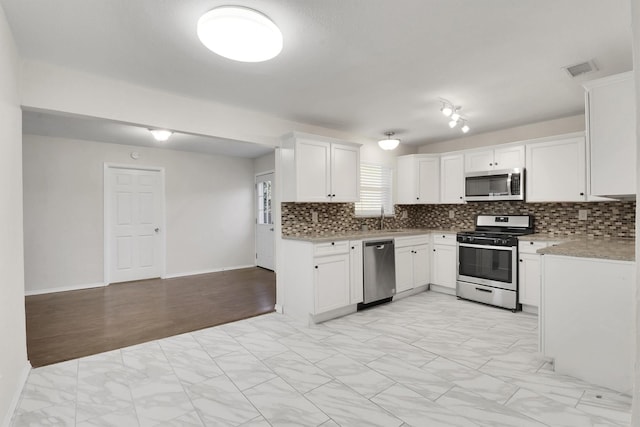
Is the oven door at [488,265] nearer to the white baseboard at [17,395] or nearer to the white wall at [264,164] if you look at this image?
the white wall at [264,164]

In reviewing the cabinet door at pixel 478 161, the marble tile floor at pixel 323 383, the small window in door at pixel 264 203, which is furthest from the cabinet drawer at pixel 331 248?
the small window in door at pixel 264 203

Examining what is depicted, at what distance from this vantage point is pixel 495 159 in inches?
168

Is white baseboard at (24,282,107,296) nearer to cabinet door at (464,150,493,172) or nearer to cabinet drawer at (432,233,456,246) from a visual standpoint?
cabinet drawer at (432,233,456,246)

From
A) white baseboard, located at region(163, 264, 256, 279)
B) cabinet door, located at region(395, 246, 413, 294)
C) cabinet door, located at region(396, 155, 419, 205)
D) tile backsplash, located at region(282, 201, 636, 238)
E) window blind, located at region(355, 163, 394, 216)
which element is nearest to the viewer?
tile backsplash, located at region(282, 201, 636, 238)

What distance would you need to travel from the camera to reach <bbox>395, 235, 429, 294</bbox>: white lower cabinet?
14.1 feet

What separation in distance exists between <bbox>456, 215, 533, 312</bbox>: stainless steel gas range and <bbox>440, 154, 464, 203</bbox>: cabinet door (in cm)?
51

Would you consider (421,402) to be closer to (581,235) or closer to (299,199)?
(299,199)

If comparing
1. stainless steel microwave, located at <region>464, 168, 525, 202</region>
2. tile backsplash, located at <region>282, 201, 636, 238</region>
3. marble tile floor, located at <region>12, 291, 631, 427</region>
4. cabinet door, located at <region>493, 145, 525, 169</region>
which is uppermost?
cabinet door, located at <region>493, 145, 525, 169</region>

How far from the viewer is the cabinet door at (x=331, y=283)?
346 centimetres

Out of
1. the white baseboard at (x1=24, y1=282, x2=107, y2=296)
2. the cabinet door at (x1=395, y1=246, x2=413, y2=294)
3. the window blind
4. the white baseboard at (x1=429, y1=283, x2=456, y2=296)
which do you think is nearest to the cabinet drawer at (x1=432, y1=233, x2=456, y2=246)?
the cabinet door at (x1=395, y1=246, x2=413, y2=294)

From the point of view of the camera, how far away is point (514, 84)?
9.53ft

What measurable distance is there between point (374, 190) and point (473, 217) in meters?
1.56

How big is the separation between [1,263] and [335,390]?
216 centimetres

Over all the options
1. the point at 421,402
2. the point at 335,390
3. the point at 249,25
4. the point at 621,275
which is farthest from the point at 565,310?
the point at 249,25
